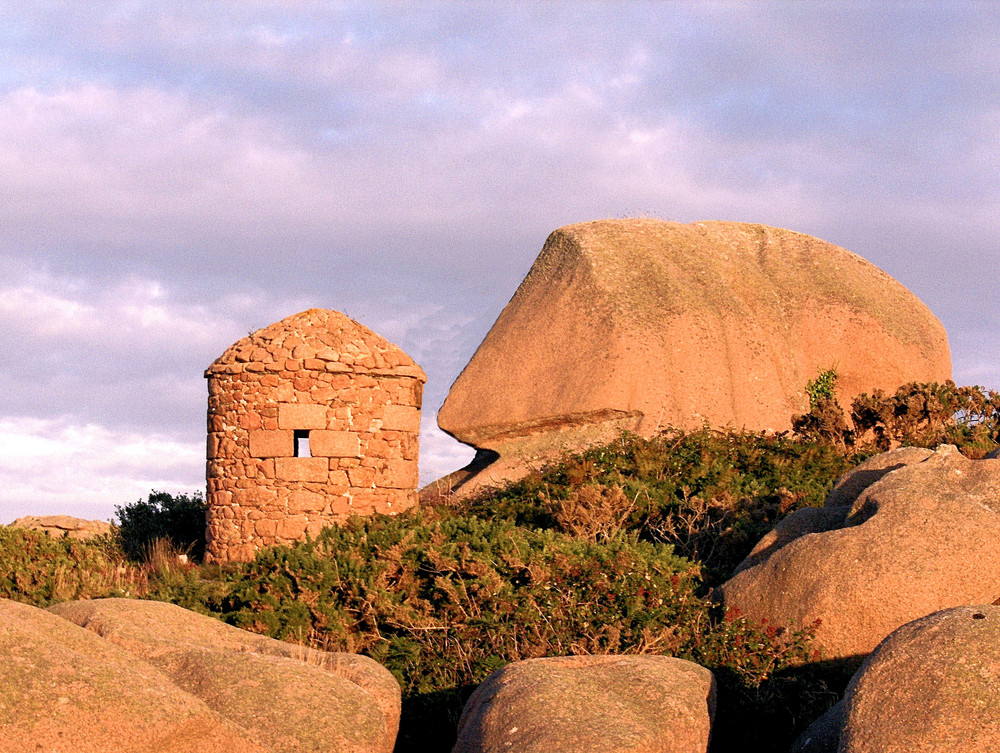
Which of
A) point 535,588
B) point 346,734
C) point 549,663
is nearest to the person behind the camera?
point 346,734

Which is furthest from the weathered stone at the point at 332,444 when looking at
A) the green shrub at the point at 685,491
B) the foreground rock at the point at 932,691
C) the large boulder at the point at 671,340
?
the foreground rock at the point at 932,691

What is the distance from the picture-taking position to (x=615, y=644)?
27.6ft

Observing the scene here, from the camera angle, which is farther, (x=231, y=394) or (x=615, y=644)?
(x=231, y=394)

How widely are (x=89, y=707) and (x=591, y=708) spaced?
2573mm

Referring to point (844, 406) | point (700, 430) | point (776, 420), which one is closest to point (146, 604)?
point (700, 430)

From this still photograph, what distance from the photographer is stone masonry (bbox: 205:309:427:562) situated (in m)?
13.7

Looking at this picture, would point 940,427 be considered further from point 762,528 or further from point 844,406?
point 762,528

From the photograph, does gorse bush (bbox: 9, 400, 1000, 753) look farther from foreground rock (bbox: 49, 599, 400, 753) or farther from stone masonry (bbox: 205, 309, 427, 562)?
foreground rock (bbox: 49, 599, 400, 753)

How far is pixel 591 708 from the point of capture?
5871 millimetres

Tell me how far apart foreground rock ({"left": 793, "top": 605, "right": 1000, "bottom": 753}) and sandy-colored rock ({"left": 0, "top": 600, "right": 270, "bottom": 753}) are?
123 inches

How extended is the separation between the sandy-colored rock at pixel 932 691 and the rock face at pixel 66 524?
53.5 feet

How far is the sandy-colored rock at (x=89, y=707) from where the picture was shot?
5.06 m

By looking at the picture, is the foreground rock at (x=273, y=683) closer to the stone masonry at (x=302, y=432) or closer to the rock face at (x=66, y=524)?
the stone masonry at (x=302, y=432)

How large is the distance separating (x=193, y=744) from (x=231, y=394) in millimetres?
8954
